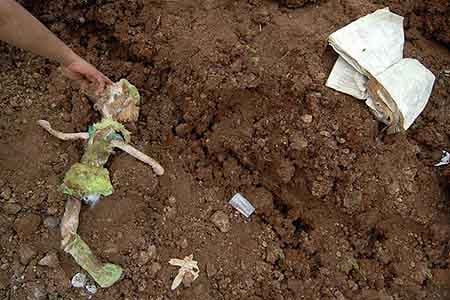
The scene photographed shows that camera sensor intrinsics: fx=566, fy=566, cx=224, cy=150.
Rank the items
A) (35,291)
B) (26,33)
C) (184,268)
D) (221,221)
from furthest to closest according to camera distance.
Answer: (221,221)
(184,268)
(35,291)
(26,33)

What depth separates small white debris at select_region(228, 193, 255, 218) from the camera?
2.25 metres

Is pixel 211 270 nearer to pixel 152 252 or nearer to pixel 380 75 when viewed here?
pixel 152 252

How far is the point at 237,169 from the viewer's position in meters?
2.29

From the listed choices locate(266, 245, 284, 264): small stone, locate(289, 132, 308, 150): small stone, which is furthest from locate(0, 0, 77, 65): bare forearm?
locate(266, 245, 284, 264): small stone

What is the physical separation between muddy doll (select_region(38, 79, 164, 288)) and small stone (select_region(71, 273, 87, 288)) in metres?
0.04

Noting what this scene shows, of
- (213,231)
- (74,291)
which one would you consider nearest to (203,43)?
(213,231)

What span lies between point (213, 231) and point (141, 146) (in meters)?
0.46

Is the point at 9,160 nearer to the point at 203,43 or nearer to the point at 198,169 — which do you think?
the point at 198,169

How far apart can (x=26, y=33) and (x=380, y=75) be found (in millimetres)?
1344

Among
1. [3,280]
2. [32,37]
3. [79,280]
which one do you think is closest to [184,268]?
[79,280]

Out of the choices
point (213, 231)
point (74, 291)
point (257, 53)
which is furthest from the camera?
point (257, 53)

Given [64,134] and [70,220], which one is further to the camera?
[64,134]

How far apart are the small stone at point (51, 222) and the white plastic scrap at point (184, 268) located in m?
0.45

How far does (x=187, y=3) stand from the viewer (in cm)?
248
